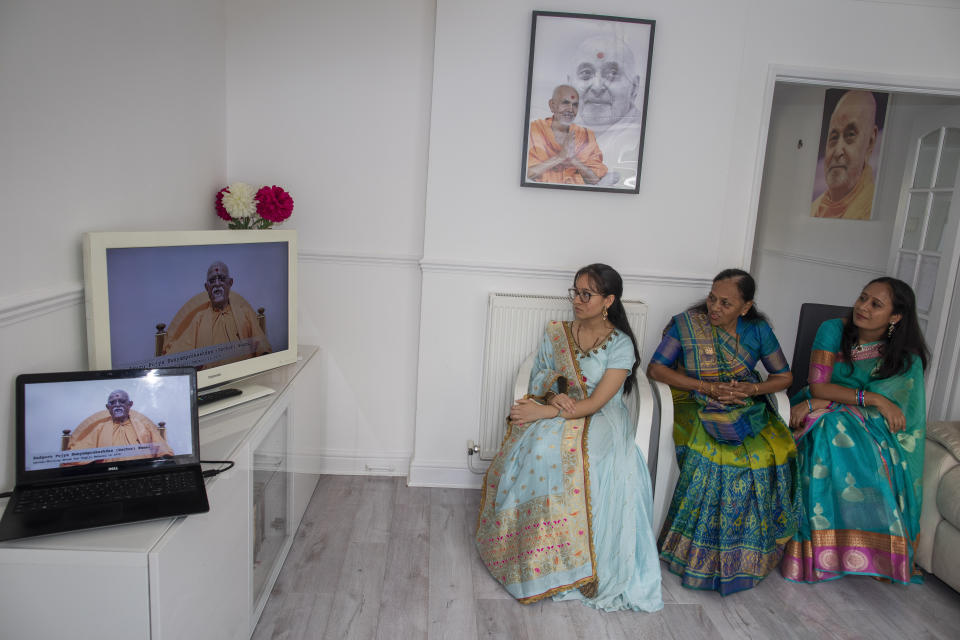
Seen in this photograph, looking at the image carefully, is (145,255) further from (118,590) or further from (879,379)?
(879,379)

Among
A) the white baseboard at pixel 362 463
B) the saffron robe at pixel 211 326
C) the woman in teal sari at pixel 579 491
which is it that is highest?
the saffron robe at pixel 211 326

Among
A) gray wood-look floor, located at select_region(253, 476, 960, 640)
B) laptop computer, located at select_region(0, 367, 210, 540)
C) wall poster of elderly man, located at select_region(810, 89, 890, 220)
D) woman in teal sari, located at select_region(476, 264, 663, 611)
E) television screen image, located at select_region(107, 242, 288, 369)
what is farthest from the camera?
wall poster of elderly man, located at select_region(810, 89, 890, 220)

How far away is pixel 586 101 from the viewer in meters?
2.80

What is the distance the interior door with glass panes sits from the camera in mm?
3131

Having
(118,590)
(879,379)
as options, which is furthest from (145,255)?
(879,379)

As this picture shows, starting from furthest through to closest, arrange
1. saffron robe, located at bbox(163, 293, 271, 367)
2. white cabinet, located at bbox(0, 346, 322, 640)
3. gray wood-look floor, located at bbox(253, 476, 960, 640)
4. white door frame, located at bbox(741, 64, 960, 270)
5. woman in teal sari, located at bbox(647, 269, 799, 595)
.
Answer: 1. white door frame, located at bbox(741, 64, 960, 270)
2. woman in teal sari, located at bbox(647, 269, 799, 595)
3. gray wood-look floor, located at bbox(253, 476, 960, 640)
4. saffron robe, located at bbox(163, 293, 271, 367)
5. white cabinet, located at bbox(0, 346, 322, 640)

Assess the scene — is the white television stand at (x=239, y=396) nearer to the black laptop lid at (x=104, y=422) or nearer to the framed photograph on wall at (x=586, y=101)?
the black laptop lid at (x=104, y=422)

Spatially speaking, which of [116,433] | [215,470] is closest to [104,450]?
[116,433]

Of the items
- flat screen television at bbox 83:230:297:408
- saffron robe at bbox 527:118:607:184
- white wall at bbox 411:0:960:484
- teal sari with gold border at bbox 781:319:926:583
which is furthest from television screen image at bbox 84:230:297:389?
teal sari with gold border at bbox 781:319:926:583

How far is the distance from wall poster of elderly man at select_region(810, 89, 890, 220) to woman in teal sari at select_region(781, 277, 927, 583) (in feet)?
6.36

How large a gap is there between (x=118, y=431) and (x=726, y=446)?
2.01 meters

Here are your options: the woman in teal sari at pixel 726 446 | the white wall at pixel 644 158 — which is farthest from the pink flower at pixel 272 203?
the woman in teal sari at pixel 726 446

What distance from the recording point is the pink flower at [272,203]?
8.49 feet

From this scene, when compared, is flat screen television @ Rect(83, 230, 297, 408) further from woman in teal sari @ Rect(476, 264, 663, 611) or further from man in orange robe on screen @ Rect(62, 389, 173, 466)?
woman in teal sari @ Rect(476, 264, 663, 611)
